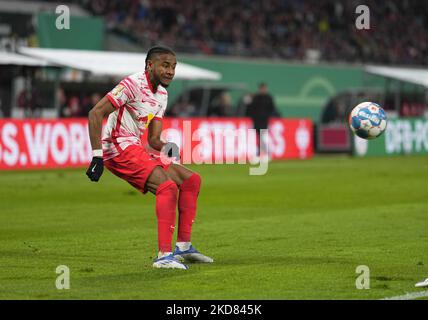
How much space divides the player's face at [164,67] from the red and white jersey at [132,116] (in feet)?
0.53

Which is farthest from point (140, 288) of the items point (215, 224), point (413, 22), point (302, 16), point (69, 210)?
point (413, 22)

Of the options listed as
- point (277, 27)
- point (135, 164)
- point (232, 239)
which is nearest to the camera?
point (135, 164)

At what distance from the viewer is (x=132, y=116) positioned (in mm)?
10250

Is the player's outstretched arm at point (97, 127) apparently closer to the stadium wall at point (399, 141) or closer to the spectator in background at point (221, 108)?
the spectator in background at point (221, 108)

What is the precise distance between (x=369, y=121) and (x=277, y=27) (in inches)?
1436

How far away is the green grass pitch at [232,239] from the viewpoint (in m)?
8.71

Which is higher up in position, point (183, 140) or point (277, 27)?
point (277, 27)

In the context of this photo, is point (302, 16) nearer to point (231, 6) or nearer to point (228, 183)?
point (231, 6)

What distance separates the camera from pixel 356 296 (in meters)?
8.16

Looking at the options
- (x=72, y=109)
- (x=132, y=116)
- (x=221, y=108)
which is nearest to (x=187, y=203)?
(x=132, y=116)

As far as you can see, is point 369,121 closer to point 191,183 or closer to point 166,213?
point 191,183

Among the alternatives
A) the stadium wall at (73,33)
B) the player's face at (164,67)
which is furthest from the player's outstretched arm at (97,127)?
the stadium wall at (73,33)

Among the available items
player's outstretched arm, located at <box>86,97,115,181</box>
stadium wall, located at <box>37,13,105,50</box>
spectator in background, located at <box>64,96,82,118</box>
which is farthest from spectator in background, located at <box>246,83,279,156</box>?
player's outstretched arm, located at <box>86,97,115,181</box>
